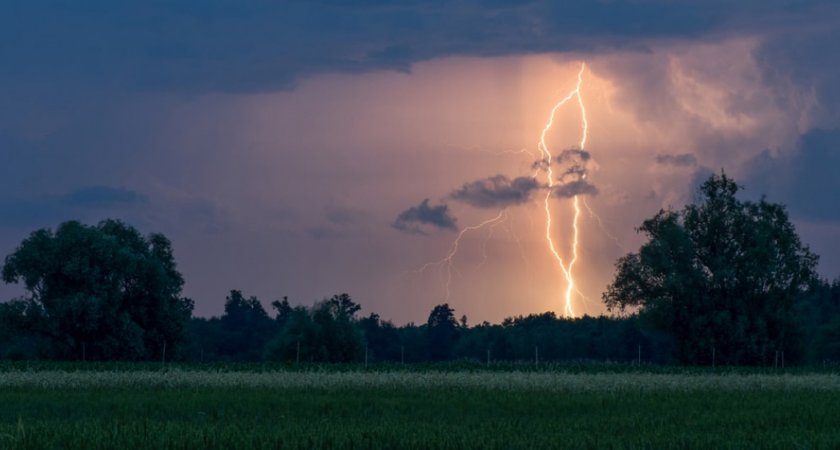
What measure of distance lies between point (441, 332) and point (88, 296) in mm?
96744

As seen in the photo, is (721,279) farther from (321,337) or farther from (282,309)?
(282,309)

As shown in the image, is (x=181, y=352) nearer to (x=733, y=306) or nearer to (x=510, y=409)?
(x=733, y=306)

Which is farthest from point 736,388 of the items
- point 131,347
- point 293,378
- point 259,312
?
point 259,312

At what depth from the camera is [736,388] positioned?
43.4m

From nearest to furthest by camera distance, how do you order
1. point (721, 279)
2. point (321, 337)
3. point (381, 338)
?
1. point (721, 279)
2. point (321, 337)
3. point (381, 338)

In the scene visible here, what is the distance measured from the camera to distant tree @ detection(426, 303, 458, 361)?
165125 millimetres

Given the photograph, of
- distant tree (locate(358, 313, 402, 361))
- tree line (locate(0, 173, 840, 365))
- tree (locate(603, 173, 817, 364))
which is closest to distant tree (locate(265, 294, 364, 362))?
tree line (locate(0, 173, 840, 365))

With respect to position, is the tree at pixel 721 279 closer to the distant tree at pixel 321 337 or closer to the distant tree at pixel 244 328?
the distant tree at pixel 321 337

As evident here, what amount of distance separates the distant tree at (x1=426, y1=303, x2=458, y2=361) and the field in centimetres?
11602

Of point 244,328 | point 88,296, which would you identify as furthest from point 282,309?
point 88,296

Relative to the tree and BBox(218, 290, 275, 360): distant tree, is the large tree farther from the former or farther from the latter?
BBox(218, 290, 275, 360): distant tree

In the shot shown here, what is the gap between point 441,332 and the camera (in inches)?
6762

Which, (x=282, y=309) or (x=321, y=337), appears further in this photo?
(x=282, y=309)

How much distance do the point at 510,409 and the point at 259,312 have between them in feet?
542
